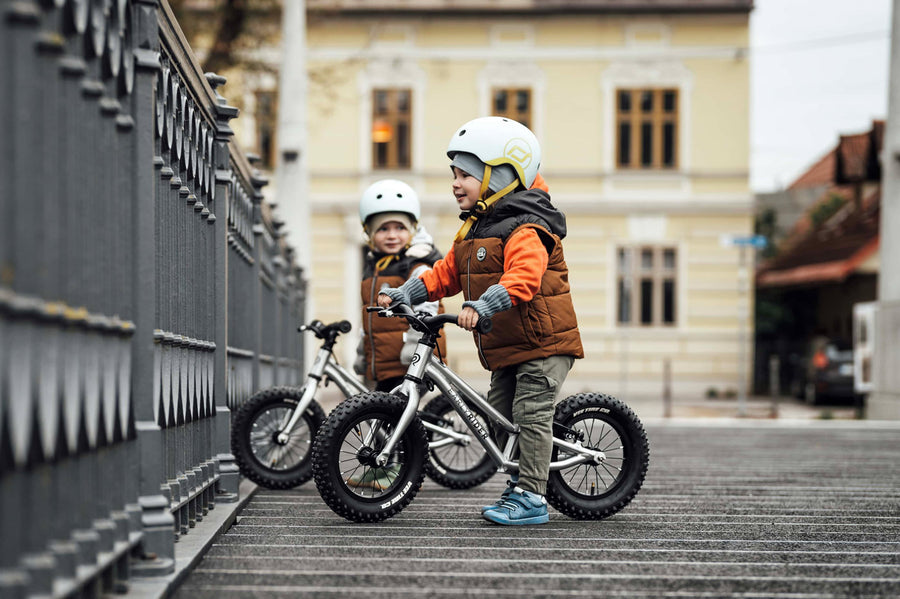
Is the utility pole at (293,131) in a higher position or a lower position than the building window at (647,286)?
higher

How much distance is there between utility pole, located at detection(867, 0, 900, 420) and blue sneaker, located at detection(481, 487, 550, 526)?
12.7m

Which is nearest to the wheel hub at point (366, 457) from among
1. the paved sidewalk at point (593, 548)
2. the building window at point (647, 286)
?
the paved sidewalk at point (593, 548)

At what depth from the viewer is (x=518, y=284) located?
17.6 ft

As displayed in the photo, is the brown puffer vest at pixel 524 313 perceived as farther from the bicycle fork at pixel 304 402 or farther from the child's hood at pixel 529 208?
the bicycle fork at pixel 304 402

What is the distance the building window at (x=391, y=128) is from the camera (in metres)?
28.9

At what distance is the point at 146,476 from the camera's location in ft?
12.8

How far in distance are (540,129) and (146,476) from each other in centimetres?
2544

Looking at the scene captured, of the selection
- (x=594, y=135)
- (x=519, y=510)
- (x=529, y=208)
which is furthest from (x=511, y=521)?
(x=594, y=135)

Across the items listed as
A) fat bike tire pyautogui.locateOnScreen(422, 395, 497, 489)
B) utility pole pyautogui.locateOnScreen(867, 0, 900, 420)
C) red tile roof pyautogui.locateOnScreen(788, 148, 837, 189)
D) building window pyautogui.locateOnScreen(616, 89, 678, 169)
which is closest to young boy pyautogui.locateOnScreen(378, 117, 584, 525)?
fat bike tire pyautogui.locateOnScreen(422, 395, 497, 489)

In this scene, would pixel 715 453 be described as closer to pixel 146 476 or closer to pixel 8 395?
pixel 146 476

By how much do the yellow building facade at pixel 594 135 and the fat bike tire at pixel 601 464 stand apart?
22.8 meters

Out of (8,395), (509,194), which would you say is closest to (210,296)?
(509,194)

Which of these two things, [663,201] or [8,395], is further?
[663,201]

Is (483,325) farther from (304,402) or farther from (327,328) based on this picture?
(327,328)
